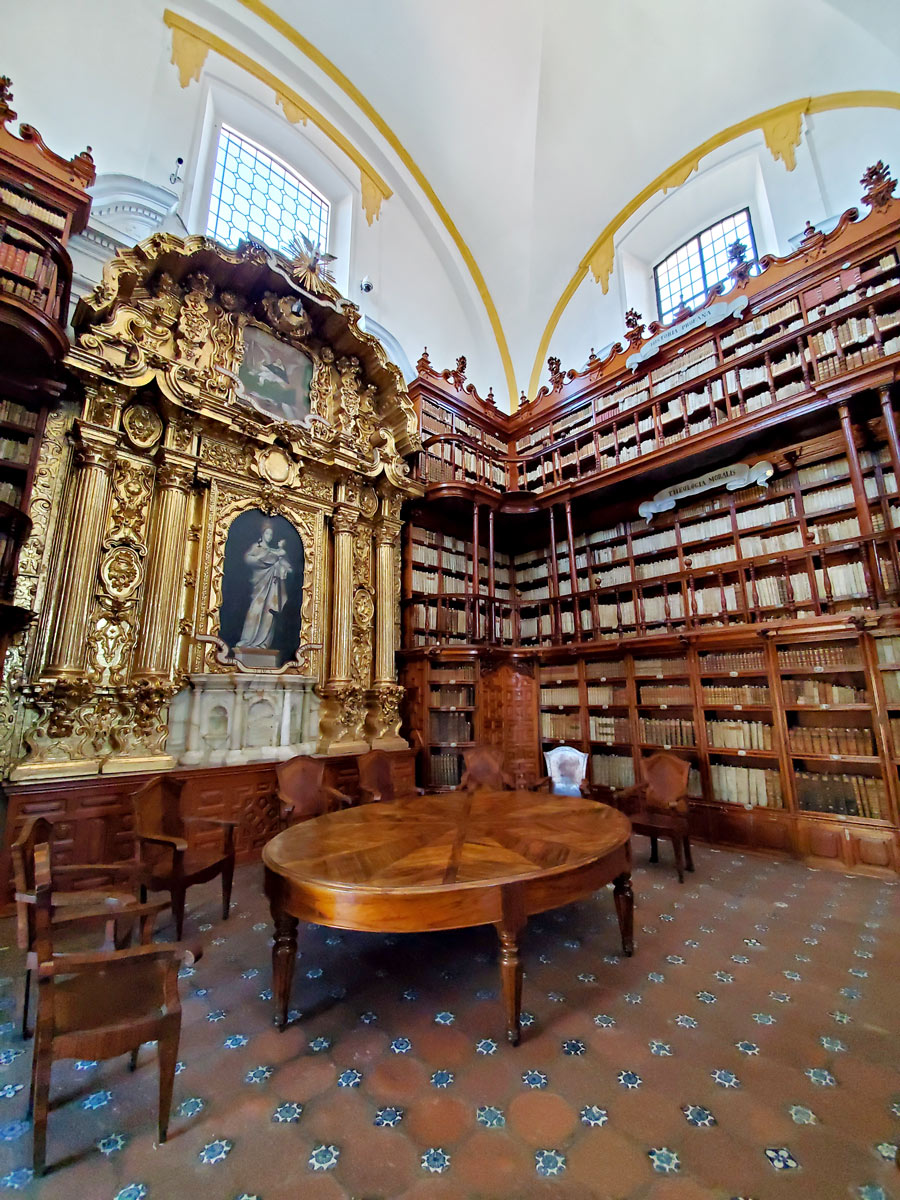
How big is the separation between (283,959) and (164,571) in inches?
141

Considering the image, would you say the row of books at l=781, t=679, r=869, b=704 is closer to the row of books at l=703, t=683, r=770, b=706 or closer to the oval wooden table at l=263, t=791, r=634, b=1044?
the row of books at l=703, t=683, r=770, b=706

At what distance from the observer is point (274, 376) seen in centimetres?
560

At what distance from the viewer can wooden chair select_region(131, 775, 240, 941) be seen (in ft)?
8.71

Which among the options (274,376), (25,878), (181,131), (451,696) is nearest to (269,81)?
(181,131)

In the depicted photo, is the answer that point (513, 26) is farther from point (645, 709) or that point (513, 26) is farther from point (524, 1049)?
point (524, 1049)

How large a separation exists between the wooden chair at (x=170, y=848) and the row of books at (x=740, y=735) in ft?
14.4

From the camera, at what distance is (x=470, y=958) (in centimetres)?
255

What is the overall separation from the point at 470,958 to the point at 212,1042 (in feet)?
4.07

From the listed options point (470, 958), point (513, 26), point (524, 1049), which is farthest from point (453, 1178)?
point (513, 26)

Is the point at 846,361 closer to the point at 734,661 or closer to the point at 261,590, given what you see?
the point at 734,661

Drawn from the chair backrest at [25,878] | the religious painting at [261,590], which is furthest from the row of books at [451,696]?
the chair backrest at [25,878]

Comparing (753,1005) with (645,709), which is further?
(645,709)

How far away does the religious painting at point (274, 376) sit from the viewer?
539 centimetres

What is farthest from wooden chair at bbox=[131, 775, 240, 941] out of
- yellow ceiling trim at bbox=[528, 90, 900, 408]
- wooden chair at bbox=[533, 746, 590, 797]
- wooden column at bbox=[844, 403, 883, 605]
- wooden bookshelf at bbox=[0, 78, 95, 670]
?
yellow ceiling trim at bbox=[528, 90, 900, 408]
